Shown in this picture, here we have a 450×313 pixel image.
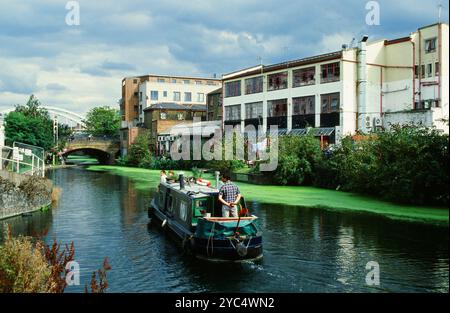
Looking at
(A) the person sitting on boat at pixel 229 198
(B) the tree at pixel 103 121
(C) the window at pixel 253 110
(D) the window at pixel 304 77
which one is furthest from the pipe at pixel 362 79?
(B) the tree at pixel 103 121

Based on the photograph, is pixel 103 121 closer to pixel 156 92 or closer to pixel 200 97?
pixel 156 92

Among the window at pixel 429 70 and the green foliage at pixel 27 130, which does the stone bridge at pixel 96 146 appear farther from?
the window at pixel 429 70

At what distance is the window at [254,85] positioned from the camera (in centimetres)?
6153

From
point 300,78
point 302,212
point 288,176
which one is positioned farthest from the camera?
point 300,78

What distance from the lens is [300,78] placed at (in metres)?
56.1

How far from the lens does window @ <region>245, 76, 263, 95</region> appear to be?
61.5 metres

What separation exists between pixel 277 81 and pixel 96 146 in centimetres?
4581

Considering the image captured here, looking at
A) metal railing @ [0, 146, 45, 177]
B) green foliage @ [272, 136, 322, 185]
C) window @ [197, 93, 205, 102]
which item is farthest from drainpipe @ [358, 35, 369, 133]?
window @ [197, 93, 205, 102]

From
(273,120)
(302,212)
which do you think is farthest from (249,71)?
(302,212)

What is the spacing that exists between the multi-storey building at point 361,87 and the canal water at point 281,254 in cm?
2450

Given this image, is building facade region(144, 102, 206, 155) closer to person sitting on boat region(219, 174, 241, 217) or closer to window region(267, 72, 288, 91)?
window region(267, 72, 288, 91)
